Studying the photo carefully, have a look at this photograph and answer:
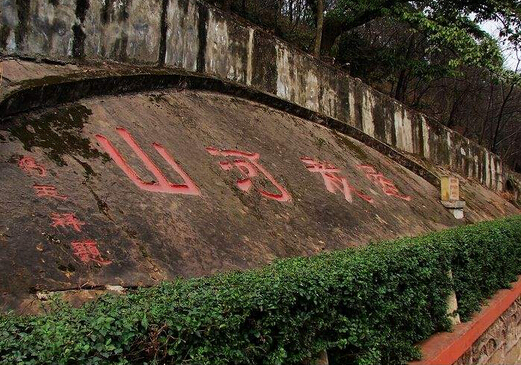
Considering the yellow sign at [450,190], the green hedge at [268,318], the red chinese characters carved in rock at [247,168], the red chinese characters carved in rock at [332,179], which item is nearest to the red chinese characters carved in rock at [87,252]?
the green hedge at [268,318]

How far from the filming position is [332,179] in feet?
22.9

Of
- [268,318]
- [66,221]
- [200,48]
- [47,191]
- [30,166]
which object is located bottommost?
[268,318]

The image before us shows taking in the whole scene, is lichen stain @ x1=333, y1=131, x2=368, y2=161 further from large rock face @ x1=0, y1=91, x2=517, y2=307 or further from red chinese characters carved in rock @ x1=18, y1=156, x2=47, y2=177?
red chinese characters carved in rock @ x1=18, y1=156, x2=47, y2=177

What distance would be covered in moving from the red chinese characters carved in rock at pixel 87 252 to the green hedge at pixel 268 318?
1.01 m

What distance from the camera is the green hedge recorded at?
1.75 meters

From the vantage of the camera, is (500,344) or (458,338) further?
(500,344)

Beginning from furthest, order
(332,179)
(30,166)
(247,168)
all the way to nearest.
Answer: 1. (332,179)
2. (247,168)
3. (30,166)

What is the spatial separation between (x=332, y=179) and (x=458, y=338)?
A: 11.3 feet

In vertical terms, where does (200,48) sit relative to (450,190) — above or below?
above

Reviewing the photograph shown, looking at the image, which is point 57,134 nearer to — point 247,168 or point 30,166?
point 30,166

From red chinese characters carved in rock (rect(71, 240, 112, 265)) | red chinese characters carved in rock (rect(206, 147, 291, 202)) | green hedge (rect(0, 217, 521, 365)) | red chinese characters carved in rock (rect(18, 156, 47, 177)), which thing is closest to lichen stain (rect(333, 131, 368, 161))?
red chinese characters carved in rock (rect(206, 147, 291, 202))

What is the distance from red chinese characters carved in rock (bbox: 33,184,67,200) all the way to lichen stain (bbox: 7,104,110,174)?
339 millimetres

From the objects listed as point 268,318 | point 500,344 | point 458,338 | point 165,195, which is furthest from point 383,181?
point 268,318

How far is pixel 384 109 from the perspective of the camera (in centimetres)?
1079
